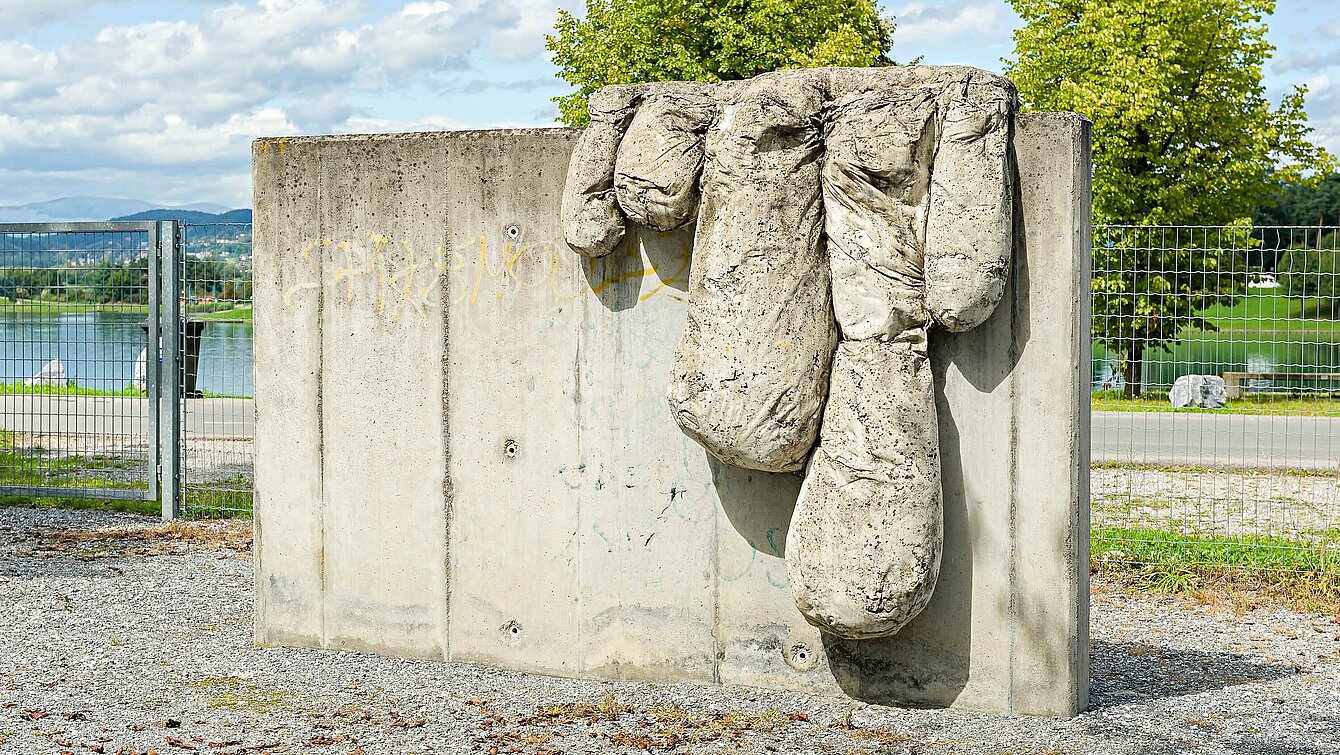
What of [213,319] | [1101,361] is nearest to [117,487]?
[213,319]

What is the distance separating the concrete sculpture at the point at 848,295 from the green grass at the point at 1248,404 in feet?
21.0

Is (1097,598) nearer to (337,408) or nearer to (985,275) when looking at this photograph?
(985,275)

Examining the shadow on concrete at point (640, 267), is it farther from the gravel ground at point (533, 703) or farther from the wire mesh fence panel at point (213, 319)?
the wire mesh fence panel at point (213, 319)

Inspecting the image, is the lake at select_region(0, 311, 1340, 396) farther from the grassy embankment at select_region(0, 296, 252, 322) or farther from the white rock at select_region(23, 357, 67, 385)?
the white rock at select_region(23, 357, 67, 385)

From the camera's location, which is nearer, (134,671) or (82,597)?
(134,671)

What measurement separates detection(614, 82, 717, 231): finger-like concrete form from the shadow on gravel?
111 inches

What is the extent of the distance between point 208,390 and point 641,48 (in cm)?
1899

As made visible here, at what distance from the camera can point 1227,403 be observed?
11984 mm

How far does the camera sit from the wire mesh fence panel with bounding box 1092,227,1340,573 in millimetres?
A: 8297

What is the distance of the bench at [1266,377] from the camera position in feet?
35.4

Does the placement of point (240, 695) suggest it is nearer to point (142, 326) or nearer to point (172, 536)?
point (172, 536)

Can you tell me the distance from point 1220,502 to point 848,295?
24.9 feet

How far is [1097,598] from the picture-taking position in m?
7.46

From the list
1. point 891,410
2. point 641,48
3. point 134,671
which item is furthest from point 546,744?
point 641,48
